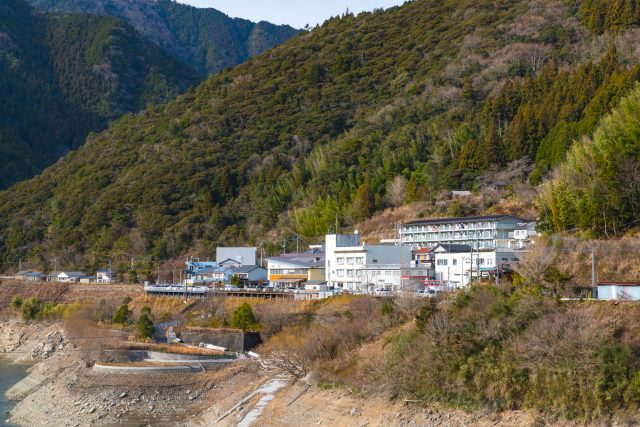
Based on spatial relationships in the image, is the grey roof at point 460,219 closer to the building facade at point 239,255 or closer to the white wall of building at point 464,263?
the white wall of building at point 464,263

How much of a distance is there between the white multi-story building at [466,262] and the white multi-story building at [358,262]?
90.1 inches

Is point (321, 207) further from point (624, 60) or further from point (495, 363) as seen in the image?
point (495, 363)

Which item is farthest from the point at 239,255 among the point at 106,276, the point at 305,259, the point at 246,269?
the point at 106,276

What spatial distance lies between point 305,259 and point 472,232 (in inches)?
410

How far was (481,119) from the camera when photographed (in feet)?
200

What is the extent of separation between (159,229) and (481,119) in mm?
30055

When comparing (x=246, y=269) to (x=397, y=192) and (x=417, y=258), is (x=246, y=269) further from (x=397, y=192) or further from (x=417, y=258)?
(x=417, y=258)

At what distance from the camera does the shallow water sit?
1291 inches

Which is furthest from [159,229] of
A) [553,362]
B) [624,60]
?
[553,362]

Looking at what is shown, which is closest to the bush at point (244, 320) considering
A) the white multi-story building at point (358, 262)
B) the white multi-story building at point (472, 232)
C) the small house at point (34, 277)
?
the white multi-story building at point (358, 262)

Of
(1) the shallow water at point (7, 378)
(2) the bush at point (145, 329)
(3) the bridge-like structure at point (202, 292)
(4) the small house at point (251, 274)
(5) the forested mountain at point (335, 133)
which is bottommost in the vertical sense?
(1) the shallow water at point (7, 378)

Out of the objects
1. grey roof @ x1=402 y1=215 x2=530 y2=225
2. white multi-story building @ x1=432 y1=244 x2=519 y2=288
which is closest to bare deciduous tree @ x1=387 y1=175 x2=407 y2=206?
grey roof @ x1=402 y1=215 x2=530 y2=225

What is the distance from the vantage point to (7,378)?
133 feet

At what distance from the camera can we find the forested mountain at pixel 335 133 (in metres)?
55.6
